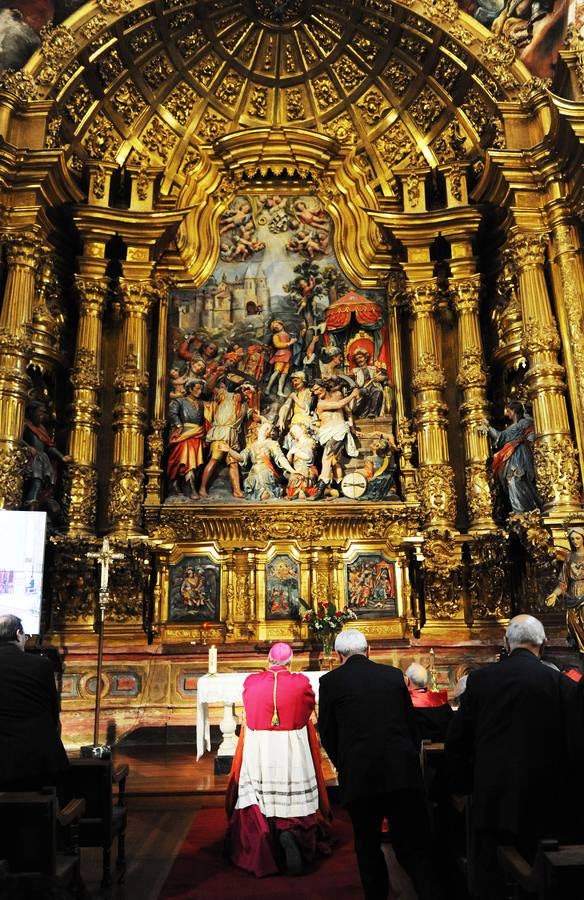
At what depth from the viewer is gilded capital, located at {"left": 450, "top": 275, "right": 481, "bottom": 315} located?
1274 centimetres

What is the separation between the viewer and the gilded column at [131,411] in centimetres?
1180

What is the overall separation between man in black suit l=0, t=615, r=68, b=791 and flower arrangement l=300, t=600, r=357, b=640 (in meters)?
6.19

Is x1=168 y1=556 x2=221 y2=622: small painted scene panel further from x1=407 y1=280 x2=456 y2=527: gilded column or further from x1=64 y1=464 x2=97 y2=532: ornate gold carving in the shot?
x1=407 y1=280 x2=456 y2=527: gilded column

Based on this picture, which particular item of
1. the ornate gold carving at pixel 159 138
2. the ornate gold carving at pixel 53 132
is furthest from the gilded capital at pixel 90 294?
the ornate gold carving at pixel 159 138

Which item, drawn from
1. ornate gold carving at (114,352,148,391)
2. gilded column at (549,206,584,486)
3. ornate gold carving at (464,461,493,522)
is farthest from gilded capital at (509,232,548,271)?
ornate gold carving at (114,352,148,391)

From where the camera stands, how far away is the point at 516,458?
37.7ft

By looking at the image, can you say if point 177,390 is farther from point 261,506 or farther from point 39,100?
point 39,100

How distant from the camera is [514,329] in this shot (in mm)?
12039

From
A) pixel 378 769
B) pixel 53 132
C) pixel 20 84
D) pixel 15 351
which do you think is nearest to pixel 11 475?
pixel 15 351

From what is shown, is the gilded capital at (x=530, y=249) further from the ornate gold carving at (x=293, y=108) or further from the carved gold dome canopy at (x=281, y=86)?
the ornate gold carving at (x=293, y=108)

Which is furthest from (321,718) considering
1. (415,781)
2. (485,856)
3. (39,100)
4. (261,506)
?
(39,100)

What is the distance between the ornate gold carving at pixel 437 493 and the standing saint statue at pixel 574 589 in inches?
99.3

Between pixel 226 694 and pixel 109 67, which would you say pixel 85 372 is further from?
pixel 226 694

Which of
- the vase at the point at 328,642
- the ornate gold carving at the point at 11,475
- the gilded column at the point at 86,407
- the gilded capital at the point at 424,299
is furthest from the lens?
the gilded capital at the point at 424,299
